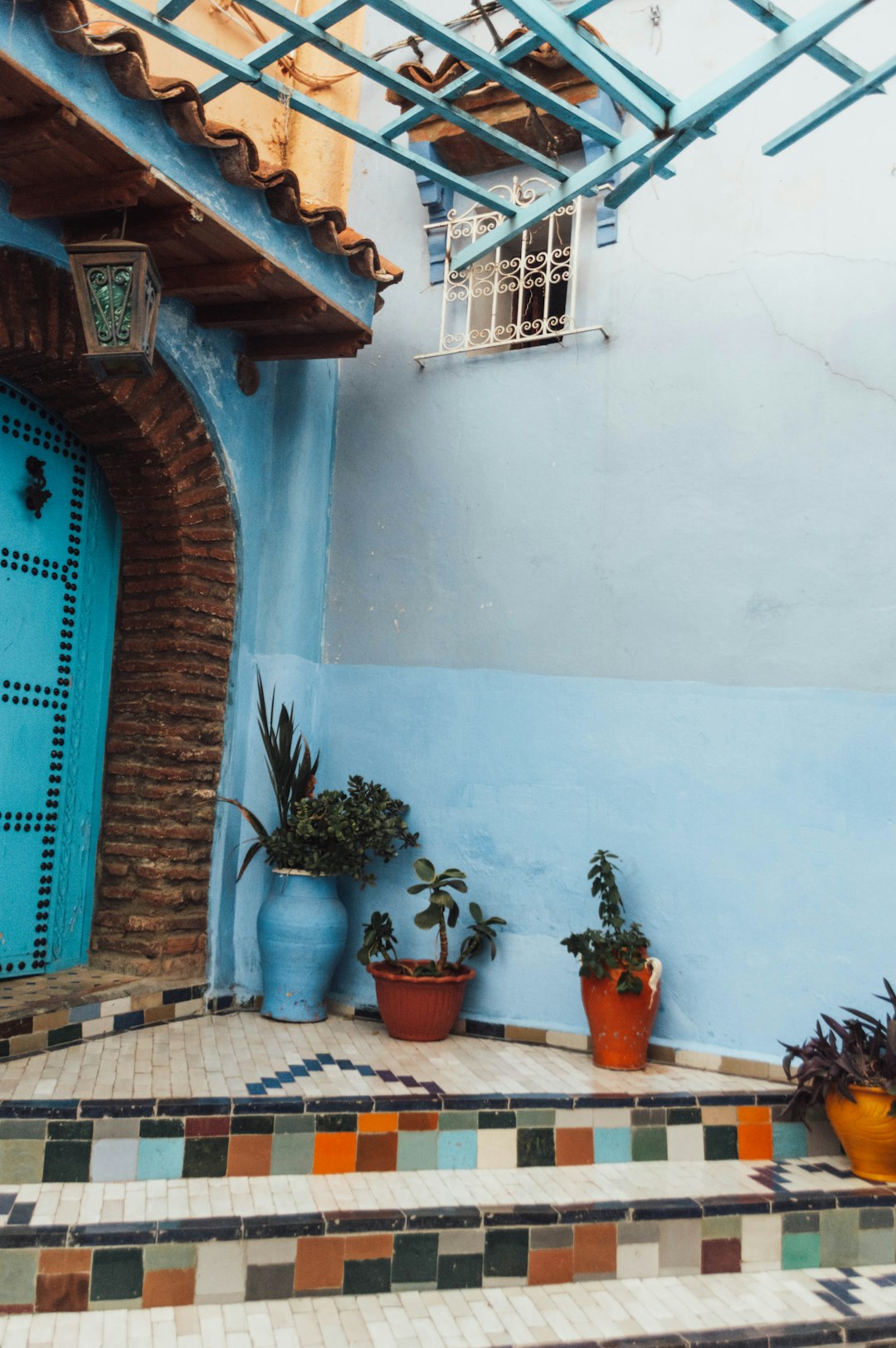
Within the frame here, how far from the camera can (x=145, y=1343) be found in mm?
2771

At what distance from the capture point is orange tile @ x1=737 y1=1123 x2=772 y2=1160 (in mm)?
3963

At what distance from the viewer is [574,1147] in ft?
12.5

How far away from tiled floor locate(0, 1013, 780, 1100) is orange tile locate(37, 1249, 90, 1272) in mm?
607

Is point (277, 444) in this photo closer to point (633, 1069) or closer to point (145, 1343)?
point (633, 1069)

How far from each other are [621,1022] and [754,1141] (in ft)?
2.03

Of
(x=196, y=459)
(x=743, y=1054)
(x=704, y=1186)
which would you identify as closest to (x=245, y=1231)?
(x=704, y=1186)

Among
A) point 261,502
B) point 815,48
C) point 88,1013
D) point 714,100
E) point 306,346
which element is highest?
point 815,48

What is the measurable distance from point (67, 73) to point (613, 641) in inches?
112

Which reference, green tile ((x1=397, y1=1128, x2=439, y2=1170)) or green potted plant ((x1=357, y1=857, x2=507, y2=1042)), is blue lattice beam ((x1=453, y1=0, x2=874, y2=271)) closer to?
green potted plant ((x1=357, y1=857, x2=507, y2=1042))

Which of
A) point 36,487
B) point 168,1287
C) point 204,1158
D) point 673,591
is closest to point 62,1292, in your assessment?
point 168,1287

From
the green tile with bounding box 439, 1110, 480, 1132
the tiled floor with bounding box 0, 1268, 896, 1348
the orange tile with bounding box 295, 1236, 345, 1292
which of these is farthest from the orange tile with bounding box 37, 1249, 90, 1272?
the green tile with bounding box 439, 1110, 480, 1132

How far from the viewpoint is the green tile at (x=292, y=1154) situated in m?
3.53

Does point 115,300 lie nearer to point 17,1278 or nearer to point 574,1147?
point 17,1278

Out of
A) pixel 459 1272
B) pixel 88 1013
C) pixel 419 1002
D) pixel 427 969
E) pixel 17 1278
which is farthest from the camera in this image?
pixel 427 969
